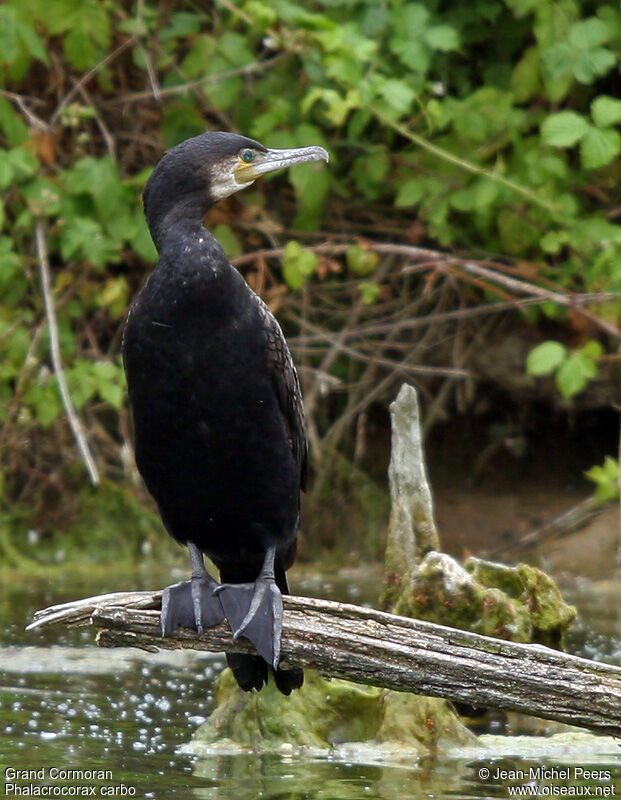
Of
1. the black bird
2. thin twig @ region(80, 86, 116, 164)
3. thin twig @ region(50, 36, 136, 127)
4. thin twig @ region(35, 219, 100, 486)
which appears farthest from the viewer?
thin twig @ region(80, 86, 116, 164)

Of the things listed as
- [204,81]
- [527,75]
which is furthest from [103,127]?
[527,75]

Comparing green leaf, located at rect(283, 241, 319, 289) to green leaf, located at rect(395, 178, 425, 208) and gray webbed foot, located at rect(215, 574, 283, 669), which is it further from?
gray webbed foot, located at rect(215, 574, 283, 669)

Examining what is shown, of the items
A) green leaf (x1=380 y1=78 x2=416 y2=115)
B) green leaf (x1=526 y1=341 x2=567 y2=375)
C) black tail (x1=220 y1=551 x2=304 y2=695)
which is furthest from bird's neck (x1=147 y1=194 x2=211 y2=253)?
green leaf (x1=526 y1=341 x2=567 y2=375)

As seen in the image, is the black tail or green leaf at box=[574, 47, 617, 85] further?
green leaf at box=[574, 47, 617, 85]

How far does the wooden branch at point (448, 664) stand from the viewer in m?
3.02

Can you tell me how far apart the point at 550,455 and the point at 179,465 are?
429cm

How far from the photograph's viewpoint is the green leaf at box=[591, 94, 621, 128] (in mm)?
5641

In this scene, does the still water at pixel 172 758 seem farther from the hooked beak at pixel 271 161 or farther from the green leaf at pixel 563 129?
the green leaf at pixel 563 129

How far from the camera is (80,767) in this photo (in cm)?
360

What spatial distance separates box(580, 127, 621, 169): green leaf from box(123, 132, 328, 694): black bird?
2.29 m

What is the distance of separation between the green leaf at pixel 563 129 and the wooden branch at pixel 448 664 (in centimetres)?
303

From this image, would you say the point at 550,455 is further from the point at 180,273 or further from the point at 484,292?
the point at 180,273

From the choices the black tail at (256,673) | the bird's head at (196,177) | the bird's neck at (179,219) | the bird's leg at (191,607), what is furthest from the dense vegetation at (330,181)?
the bird's leg at (191,607)

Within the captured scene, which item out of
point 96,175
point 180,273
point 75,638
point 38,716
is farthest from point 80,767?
point 96,175
